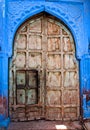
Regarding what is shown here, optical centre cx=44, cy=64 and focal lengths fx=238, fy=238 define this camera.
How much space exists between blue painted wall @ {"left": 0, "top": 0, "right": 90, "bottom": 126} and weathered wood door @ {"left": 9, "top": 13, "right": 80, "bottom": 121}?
0.19m

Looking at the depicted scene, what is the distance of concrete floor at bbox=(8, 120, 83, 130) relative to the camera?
5.17m

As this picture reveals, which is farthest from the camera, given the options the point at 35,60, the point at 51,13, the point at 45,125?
the point at 35,60

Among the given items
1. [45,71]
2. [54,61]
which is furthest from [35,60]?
[54,61]

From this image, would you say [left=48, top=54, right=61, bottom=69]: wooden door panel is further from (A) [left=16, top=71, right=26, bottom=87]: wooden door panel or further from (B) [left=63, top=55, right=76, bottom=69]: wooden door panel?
(A) [left=16, top=71, right=26, bottom=87]: wooden door panel

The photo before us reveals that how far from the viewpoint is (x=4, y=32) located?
5383 millimetres

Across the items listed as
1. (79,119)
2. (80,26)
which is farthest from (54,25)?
(79,119)

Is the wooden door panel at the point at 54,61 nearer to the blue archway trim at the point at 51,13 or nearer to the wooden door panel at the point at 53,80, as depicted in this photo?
the wooden door panel at the point at 53,80

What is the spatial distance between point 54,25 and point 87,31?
0.81m

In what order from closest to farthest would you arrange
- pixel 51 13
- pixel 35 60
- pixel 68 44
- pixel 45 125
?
pixel 45 125 < pixel 51 13 < pixel 35 60 < pixel 68 44

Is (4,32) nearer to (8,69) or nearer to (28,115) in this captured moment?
(8,69)

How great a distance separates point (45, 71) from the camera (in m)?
5.74

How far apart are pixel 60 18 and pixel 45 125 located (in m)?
2.51

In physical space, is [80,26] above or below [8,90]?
above

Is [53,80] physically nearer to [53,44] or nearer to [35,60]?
[35,60]
